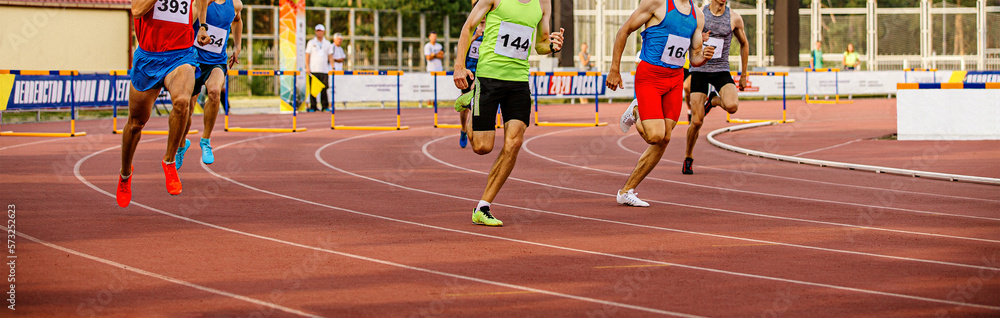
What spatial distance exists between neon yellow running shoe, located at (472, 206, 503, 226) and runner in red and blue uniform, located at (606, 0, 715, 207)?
1772 millimetres

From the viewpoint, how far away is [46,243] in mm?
7383

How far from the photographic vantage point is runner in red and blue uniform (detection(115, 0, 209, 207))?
9.09 meters

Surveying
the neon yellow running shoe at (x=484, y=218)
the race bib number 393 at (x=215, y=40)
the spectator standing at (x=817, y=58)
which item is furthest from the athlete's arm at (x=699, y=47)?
the spectator standing at (x=817, y=58)

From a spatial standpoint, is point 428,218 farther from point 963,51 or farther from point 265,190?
point 963,51

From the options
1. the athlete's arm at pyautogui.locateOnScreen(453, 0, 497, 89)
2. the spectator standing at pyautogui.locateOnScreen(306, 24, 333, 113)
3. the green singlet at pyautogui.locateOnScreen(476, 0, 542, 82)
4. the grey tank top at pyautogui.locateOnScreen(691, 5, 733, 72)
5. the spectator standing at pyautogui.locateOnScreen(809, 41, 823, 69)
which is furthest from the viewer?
the spectator standing at pyautogui.locateOnScreen(809, 41, 823, 69)

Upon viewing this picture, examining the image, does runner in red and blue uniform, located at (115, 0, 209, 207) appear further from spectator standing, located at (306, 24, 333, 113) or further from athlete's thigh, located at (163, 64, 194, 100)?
spectator standing, located at (306, 24, 333, 113)

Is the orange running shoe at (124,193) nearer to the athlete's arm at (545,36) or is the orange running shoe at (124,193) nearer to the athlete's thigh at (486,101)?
the athlete's thigh at (486,101)

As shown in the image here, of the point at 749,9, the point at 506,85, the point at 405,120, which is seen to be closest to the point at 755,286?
the point at 506,85

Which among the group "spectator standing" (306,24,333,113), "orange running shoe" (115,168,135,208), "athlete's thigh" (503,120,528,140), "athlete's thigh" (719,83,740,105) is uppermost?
"spectator standing" (306,24,333,113)

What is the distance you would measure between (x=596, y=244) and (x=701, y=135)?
41.5ft

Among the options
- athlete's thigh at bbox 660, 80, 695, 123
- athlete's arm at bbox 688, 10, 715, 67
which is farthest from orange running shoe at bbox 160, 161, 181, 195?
athlete's arm at bbox 688, 10, 715, 67

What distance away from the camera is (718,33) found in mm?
12523

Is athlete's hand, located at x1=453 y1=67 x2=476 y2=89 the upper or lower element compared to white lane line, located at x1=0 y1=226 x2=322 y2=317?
upper

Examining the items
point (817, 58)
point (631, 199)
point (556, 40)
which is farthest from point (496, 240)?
point (817, 58)
